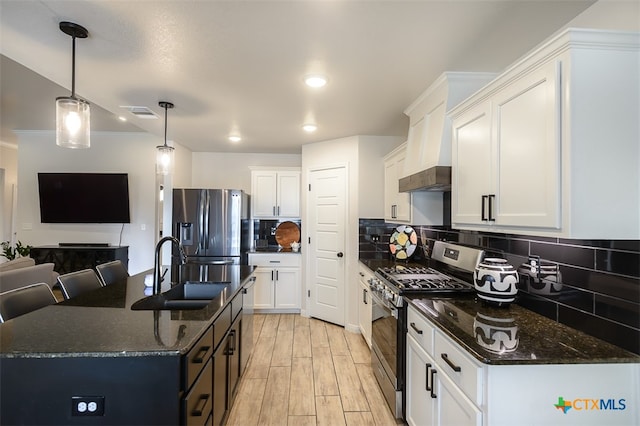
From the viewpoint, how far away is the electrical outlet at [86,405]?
Result: 114cm

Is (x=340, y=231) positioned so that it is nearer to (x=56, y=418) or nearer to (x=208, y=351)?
(x=208, y=351)

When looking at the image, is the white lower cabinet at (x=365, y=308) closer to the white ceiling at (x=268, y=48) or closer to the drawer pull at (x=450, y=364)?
the drawer pull at (x=450, y=364)

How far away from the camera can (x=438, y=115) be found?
223 cm

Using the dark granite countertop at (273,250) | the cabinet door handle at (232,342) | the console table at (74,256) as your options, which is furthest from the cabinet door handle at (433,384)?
the console table at (74,256)

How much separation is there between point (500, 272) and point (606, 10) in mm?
1311

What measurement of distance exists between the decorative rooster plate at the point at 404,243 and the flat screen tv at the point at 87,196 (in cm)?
418

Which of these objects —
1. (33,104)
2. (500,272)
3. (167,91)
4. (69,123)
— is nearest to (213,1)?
(69,123)

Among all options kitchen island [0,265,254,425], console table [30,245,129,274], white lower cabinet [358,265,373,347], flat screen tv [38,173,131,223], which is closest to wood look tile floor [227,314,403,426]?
white lower cabinet [358,265,373,347]

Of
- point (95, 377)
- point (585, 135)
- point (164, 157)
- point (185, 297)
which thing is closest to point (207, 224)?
point (164, 157)

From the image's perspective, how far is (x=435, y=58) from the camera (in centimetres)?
191

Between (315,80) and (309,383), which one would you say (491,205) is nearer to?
(315,80)

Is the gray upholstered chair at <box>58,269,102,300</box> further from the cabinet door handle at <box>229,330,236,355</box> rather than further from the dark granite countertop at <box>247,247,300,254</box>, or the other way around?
the dark granite countertop at <box>247,247,300,254</box>

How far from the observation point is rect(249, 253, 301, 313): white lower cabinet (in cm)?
438

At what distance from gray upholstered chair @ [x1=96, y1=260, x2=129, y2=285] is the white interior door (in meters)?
2.24
